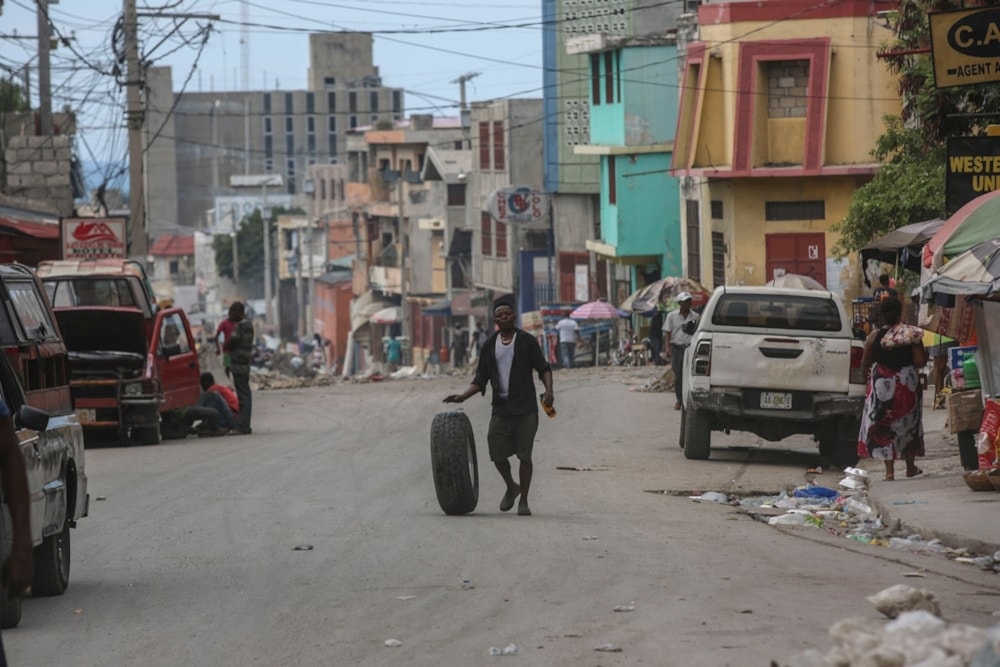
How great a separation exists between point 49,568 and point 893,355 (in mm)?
9046

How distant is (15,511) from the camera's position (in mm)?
5977

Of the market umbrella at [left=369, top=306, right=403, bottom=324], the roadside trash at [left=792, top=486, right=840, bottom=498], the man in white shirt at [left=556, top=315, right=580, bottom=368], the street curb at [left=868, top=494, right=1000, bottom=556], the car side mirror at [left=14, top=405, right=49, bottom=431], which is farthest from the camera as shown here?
the market umbrella at [left=369, top=306, right=403, bottom=324]

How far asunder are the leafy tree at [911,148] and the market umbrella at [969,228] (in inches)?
154

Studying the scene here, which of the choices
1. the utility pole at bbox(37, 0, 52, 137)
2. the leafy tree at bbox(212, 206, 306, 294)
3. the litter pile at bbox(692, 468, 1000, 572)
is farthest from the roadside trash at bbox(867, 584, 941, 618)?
the leafy tree at bbox(212, 206, 306, 294)

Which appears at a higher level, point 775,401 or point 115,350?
point 115,350

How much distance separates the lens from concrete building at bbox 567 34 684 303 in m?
51.1

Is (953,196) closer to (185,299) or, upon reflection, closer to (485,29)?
(485,29)

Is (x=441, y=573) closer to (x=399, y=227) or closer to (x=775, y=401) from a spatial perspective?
(x=775, y=401)

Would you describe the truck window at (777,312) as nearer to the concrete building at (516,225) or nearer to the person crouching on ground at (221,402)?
the person crouching on ground at (221,402)

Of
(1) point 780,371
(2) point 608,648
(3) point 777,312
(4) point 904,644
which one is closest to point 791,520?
(1) point 780,371

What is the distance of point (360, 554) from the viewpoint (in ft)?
39.1

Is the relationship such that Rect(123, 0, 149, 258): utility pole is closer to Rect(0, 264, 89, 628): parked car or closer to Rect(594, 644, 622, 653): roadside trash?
Rect(0, 264, 89, 628): parked car

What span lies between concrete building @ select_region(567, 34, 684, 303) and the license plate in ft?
101

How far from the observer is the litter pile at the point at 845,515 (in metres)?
12.6
